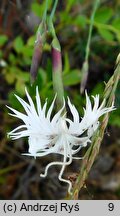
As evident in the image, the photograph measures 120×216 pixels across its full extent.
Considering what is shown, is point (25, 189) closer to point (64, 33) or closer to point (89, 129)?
point (64, 33)

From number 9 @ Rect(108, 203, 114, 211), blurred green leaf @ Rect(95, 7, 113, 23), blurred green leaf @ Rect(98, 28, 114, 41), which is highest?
blurred green leaf @ Rect(95, 7, 113, 23)

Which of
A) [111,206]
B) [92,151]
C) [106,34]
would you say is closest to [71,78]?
[106,34]

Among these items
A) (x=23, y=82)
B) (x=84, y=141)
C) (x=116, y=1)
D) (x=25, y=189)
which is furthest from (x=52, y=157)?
(x=84, y=141)

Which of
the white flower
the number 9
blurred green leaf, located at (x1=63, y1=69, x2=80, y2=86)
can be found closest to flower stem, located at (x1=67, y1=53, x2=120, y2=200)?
the white flower

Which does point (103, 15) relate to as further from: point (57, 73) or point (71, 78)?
point (57, 73)

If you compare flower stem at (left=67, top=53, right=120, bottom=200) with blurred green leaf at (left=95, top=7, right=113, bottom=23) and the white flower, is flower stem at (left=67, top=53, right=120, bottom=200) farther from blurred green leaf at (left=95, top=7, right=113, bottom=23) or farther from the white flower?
blurred green leaf at (left=95, top=7, right=113, bottom=23)

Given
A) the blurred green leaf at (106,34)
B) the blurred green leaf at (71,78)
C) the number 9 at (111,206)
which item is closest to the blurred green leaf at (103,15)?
the blurred green leaf at (106,34)

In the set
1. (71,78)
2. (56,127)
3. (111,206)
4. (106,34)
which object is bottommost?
(111,206)

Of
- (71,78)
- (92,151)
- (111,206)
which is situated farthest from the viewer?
(71,78)

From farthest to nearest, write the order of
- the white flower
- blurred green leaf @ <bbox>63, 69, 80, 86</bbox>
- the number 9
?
blurred green leaf @ <bbox>63, 69, 80, 86</bbox>
the number 9
the white flower

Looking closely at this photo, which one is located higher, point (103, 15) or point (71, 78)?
point (103, 15)

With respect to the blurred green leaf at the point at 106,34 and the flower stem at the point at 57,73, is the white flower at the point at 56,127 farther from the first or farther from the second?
the blurred green leaf at the point at 106,34
